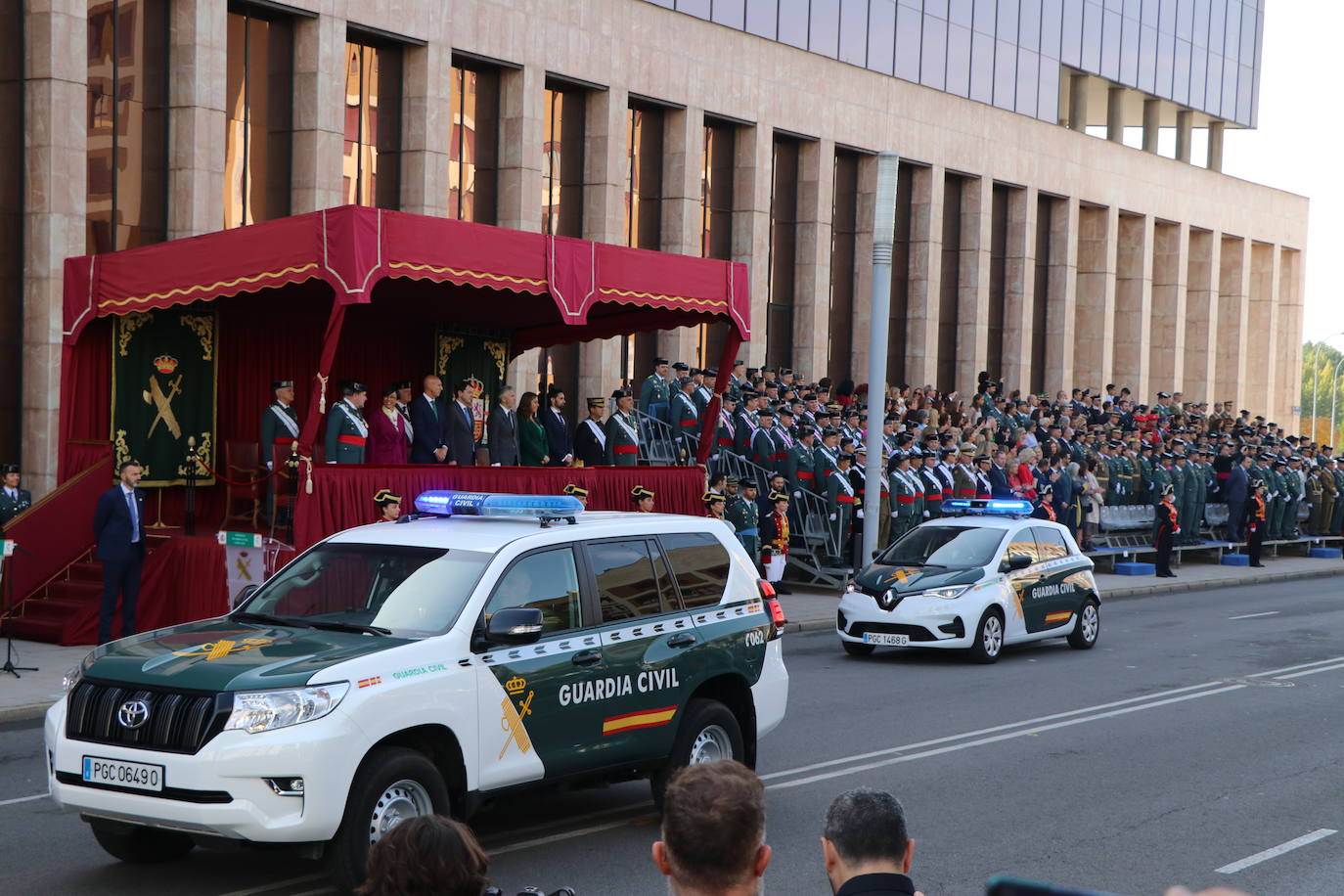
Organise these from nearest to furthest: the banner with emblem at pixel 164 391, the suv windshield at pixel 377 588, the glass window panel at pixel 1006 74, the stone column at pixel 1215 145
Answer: the suv windshield at pixel 377 588, the banner with emblem at pixel 164 391, the glass window panel at pixel 1006 74, the stone column at pixel 1215 145

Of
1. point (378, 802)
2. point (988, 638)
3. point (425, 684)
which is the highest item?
point (425, 684)

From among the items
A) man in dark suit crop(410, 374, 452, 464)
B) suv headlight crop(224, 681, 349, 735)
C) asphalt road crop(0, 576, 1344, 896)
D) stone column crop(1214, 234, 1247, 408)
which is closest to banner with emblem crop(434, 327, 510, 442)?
man in dark suit crop(410, 374, 452, 464)

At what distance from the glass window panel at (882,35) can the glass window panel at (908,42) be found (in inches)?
9.7

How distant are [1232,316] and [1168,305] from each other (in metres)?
5.09

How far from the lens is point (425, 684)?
7.34 meters

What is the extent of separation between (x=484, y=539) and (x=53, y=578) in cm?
1019

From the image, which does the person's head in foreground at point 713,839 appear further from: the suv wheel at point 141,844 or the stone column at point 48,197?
the stone column at point 48,197

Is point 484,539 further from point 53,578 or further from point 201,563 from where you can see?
point 53,578

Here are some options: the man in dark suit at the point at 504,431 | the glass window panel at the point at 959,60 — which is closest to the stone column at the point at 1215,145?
the glass window panel at the point at 959,60

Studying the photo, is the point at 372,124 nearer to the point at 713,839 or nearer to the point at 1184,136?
the point at 713,839

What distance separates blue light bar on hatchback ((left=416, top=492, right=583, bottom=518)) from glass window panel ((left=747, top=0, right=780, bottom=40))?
27.8 meters

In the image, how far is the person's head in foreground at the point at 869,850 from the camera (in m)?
3.56

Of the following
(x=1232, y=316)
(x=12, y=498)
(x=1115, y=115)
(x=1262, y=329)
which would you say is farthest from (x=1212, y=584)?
(x=1262, y=329)

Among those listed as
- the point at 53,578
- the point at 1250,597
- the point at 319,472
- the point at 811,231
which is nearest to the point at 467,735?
the point at 319,472
